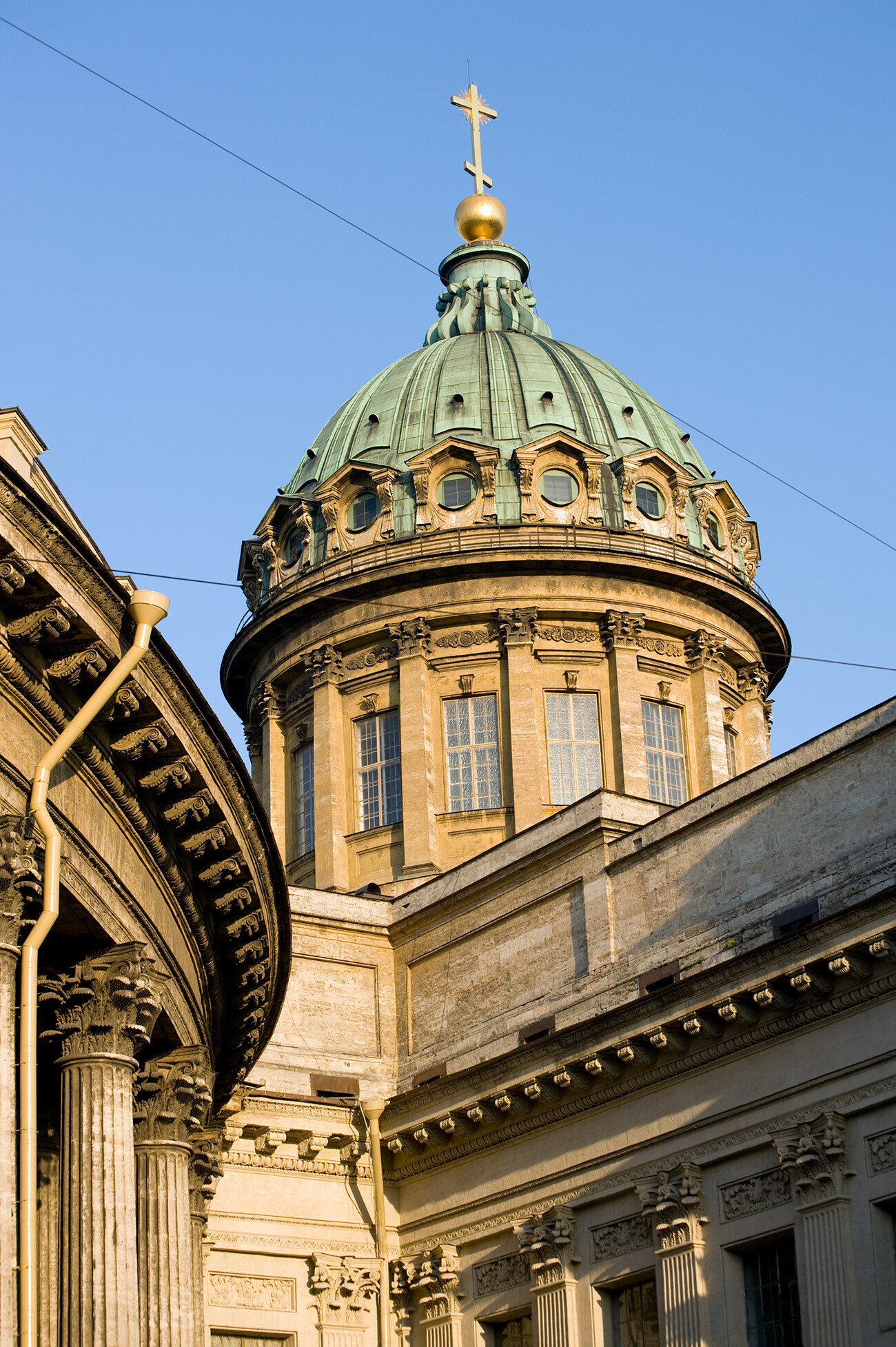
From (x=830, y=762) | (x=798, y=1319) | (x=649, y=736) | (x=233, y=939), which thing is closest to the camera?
(x=233, y=939)

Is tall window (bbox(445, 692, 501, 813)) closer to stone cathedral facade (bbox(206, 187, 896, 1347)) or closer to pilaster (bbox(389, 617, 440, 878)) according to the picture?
stone cathedral facade (bbox(206, 187, 896, 1347))

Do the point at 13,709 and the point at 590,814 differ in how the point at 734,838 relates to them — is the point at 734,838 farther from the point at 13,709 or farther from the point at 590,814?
the point at 13,709

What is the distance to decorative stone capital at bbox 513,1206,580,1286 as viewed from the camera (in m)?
31.2

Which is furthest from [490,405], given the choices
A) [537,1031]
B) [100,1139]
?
[100,1139]

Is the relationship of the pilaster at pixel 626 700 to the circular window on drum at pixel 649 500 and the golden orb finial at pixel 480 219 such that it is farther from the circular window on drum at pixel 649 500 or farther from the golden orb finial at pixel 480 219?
the golden orb finial at pixel 480 219

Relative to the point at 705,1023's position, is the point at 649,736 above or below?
above

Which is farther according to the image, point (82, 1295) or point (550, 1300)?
point (550, 1300)

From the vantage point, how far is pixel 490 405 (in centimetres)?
4803

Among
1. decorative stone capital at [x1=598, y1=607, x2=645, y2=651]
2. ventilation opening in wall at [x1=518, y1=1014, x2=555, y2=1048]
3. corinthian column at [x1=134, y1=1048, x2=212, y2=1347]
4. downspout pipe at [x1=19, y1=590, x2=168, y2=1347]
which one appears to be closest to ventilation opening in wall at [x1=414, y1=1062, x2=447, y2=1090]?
ventilation opening in wall at [x1=518, y1=1014, x2=555, y2=1048]

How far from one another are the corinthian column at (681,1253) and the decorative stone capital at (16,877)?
16108mm

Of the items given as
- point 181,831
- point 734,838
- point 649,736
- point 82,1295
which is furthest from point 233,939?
point 649,736

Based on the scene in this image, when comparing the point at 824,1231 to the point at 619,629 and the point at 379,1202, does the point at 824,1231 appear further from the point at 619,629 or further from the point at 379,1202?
the point at 619,629

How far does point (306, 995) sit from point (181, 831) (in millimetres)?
18392

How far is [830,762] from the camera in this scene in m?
29.6
